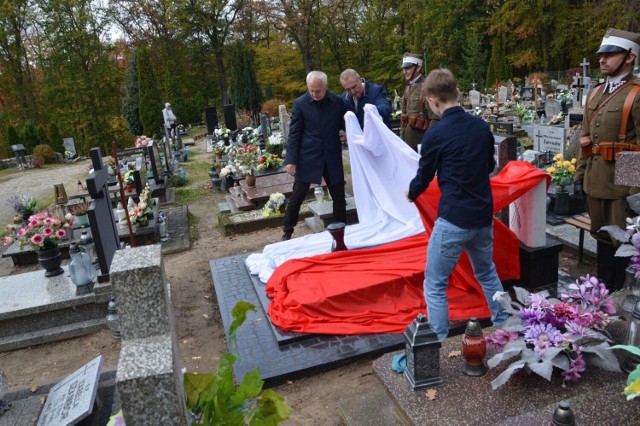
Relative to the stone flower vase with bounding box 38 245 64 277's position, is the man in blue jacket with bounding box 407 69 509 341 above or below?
above

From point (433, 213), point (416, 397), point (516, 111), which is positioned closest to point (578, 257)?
point (433, 213)

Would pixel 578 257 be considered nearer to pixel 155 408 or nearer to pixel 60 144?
pixel 155 408

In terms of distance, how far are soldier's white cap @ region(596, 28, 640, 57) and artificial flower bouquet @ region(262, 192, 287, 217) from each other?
524 centimetres

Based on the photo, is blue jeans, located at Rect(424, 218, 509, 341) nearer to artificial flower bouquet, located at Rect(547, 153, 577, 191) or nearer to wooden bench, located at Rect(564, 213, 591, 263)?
wooden bench, located at Rect(564, 213, 591, 263)

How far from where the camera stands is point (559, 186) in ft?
20.1

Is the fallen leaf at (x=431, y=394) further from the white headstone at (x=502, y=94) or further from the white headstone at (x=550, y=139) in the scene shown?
the white headstone at (x=502, y=94)

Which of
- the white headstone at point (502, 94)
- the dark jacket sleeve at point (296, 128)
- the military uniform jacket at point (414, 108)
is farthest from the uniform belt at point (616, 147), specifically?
the white headstone at point (502, 94)

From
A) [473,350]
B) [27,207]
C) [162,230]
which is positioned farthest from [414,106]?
[27,207]

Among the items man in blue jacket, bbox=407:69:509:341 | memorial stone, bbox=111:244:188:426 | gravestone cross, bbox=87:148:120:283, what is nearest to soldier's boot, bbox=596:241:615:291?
man in blue jacket, bbox=407:69:509:341

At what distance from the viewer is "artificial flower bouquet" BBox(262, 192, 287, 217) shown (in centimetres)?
809

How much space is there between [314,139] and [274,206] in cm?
255

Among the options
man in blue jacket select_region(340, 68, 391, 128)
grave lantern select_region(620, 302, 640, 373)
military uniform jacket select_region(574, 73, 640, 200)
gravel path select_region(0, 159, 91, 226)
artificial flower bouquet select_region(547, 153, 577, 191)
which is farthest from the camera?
gravel path select_region(0, 159, 91, 226)

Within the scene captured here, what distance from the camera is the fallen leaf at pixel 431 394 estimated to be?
2703mm

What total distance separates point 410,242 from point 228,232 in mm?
3586
